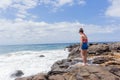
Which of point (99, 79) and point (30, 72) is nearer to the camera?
point (99, 79)

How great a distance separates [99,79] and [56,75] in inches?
96.1

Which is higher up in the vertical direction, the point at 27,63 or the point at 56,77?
the point at 56,77

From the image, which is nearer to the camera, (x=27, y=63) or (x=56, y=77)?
(x=56, y=77)

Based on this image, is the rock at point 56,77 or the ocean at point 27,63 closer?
the rock at point 56,77

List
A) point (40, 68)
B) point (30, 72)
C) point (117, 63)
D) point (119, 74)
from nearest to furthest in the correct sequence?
point (119, 74) < point (117, 63) < point (30, 72) < point (40, 68)

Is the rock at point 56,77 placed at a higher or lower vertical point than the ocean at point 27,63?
higher

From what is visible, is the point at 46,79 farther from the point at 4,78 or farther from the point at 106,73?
the point at 4,78

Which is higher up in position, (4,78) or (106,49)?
(106,49)

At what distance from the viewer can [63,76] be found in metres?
13.3

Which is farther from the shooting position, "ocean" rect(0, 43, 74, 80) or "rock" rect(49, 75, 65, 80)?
"ocean" rect(0, 43, 74, 80)

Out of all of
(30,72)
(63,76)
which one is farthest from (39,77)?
(30,72)

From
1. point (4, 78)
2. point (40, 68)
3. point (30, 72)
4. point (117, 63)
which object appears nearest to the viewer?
point (117, 63)

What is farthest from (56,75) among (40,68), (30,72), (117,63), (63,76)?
(40,68)

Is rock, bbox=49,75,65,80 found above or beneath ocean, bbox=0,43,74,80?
above
